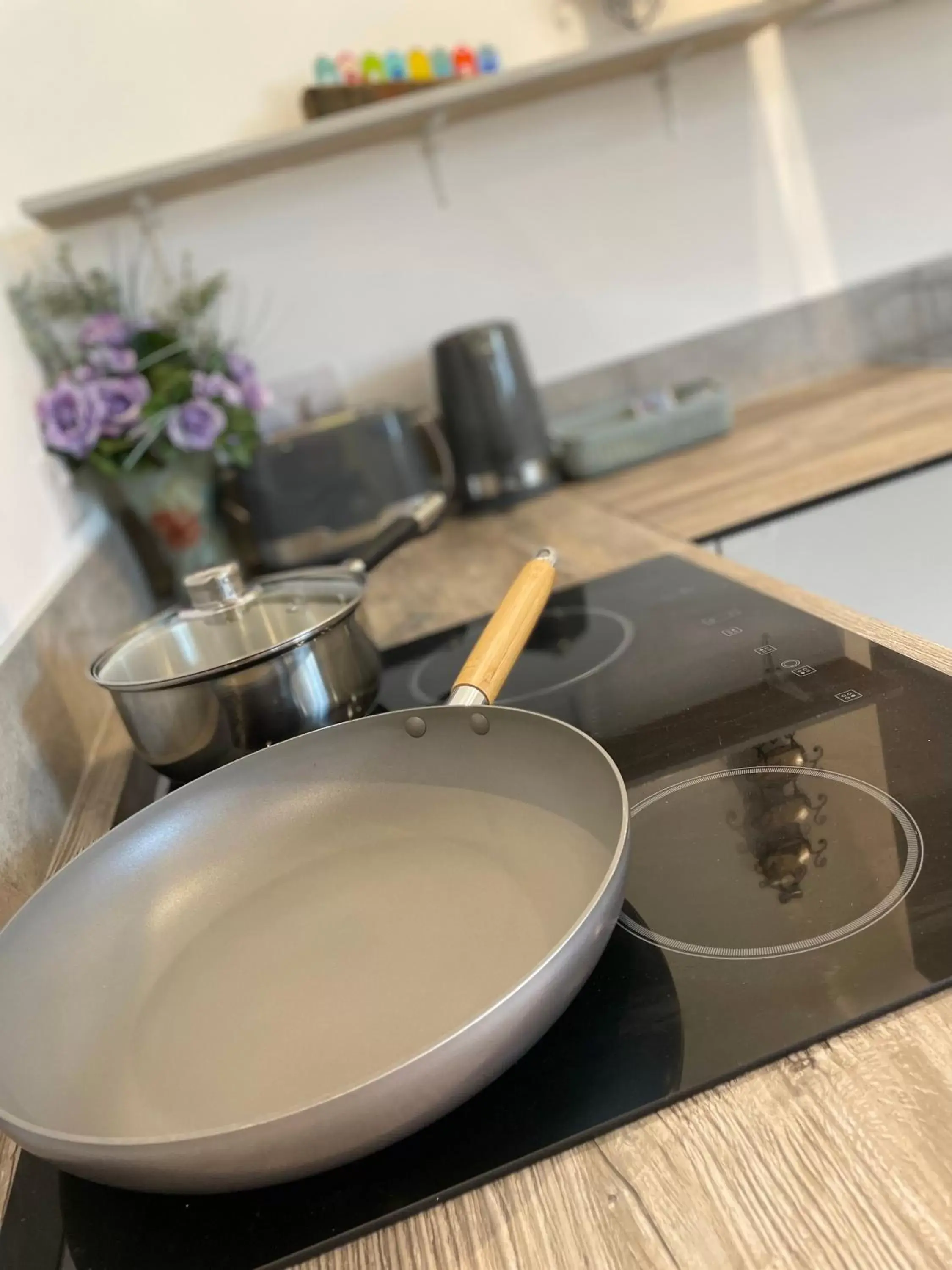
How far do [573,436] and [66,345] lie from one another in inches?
27.1

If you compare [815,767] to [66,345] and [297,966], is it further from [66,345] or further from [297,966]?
[66,345]

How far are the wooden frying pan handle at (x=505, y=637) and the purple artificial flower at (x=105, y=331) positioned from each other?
77 cm

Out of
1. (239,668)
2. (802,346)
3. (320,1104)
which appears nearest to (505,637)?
(239,668)

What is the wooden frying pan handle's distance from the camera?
581 millimetres

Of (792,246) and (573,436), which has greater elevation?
(792,246)

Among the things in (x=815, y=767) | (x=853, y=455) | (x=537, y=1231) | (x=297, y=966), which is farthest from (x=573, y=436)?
(x=537, y=1231)

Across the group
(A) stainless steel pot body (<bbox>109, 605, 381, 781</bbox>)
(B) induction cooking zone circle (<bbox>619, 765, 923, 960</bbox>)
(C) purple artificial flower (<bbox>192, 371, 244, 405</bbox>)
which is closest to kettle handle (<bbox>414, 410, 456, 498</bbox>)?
(C) purple artificial flower (<bbox>192, 371, 244, 405</bbox>)

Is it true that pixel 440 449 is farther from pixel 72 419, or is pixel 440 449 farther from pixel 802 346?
pixel 802 346

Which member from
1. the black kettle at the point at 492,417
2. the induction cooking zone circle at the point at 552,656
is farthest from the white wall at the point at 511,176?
the induction cooking zone circle at the point at 552,656

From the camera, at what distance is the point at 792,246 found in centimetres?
149

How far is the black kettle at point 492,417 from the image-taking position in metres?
1.30

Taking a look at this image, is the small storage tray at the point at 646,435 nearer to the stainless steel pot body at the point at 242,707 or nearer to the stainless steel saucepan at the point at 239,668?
the stainless steel saucepan at the point at 239,668

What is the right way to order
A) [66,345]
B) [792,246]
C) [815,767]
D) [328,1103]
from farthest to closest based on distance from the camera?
[792,246] < [66,345] < [815,767] < [328,1103]

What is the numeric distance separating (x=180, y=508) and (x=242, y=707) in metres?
0.66
